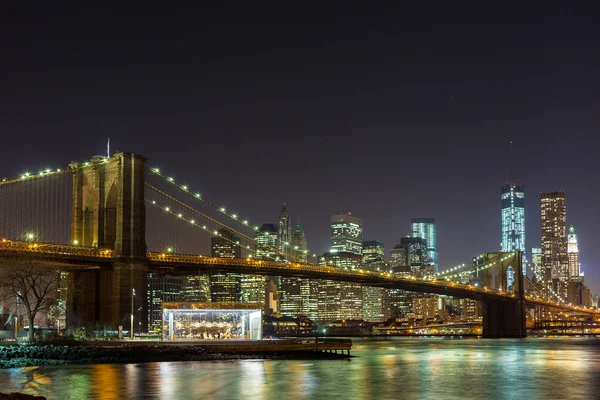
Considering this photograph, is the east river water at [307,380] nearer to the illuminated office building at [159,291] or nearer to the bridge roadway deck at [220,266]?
the bridge roadway deck at [220,266]

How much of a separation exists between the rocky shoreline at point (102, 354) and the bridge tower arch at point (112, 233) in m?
13.4

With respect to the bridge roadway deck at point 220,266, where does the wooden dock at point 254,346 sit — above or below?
below

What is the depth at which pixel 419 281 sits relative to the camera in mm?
114875

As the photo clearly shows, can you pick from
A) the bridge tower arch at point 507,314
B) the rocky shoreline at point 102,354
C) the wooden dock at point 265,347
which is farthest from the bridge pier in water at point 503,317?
the rocky shoreline at point 102,354

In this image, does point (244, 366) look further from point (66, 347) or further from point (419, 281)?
point (419, 281)

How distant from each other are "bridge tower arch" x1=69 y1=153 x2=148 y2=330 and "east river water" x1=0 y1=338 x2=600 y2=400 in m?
19.0

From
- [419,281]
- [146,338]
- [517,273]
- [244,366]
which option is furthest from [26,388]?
[517,273]

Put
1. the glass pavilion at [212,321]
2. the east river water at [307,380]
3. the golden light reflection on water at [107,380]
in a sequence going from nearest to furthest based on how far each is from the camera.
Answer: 1. the golden light reflection on water at [107,380]
2. the east river water at [307,380]
3. the glass pavilion at [212,321]

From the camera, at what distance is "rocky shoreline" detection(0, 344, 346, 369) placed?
5475 centimetres

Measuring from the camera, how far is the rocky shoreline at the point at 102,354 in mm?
54750

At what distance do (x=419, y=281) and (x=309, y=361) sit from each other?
58.5 m

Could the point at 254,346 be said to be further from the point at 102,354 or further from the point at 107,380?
the point at 107,380

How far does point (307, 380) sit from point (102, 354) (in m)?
18.7

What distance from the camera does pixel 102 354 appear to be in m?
56.3
